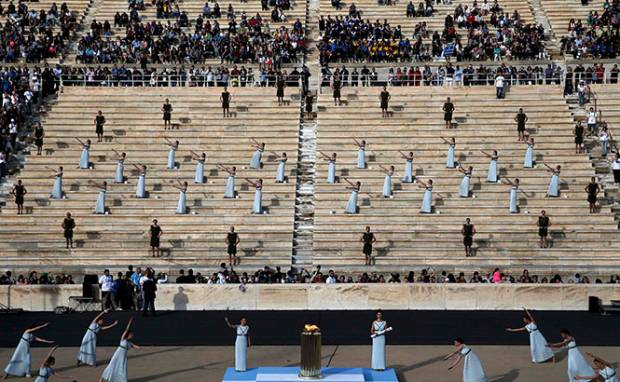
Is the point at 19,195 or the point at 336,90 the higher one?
the point at 336,90

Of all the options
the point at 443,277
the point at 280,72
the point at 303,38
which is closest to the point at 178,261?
the point at 443,277

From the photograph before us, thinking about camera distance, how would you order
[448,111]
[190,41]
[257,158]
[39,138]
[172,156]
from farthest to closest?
[190,41]
[448,111]
[39,138]
[172,156]
[257,158]

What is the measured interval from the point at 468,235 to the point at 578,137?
25.0ft

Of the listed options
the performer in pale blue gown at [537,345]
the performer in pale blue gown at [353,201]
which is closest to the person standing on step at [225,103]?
the performer in pale blue gown at [353,201]

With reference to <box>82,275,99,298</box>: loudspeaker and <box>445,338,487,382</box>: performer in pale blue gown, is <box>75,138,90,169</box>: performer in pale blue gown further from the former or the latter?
<box>445,338,487,382</box>: performer in pale blue gown

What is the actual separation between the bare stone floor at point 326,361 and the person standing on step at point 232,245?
9.12 meters

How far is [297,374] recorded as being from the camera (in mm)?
33438

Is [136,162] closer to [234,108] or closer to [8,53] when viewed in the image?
[234,108]

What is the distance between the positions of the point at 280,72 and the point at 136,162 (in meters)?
8.42

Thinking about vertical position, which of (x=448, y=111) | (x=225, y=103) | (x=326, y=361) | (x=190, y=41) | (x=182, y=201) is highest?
(x=190, y=41)

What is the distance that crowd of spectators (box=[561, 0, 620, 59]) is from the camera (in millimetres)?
60500

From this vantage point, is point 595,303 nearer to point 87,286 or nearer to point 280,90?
point 87,286

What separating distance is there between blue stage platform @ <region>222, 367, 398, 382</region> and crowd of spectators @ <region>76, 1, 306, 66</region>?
27.4m

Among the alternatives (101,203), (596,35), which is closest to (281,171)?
(101,203)
